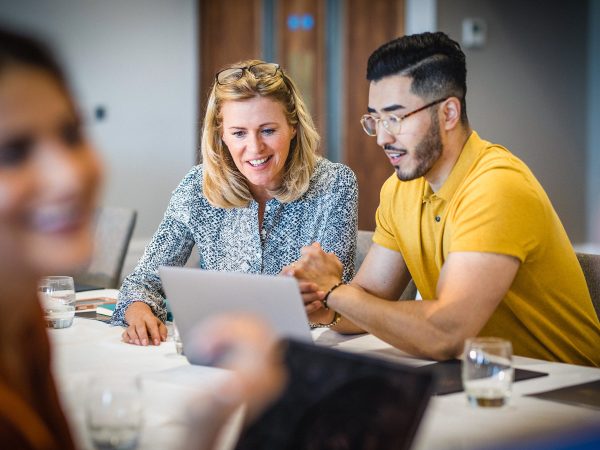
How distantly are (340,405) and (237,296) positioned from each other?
749 mm

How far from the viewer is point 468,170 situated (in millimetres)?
2051

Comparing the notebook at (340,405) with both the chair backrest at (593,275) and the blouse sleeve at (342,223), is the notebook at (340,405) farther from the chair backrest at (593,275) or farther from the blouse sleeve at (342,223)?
the blouse sleeve at (342,223)

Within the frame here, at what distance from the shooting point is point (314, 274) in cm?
194

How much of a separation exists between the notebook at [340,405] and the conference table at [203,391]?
0.10m

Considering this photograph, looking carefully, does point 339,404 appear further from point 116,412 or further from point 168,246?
point 168,246

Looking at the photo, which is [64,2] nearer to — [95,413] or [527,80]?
[527,80]

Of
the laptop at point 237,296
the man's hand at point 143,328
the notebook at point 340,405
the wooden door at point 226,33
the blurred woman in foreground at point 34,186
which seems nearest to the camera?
the blurred woman in foreground at point 34,186

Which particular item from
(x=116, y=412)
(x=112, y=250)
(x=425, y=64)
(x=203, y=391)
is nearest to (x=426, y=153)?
(x=425, y=64)


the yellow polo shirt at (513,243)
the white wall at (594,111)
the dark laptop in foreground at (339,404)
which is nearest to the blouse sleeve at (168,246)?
the yellow polo shirt at (513,243)

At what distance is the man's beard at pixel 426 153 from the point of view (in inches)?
81.6

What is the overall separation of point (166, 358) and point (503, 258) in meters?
0.74

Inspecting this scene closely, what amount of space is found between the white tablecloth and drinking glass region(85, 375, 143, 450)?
4cm

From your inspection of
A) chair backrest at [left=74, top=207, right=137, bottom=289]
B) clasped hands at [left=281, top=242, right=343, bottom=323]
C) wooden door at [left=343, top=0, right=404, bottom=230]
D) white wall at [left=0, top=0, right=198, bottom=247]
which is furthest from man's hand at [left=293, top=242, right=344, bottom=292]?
white wall at [left=0, top=0, right=198, bottom=247]

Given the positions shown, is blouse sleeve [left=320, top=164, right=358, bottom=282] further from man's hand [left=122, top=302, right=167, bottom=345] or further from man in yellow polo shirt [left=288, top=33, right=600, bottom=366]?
man's hand [left=122, top=302, right=167, bottom=345]
